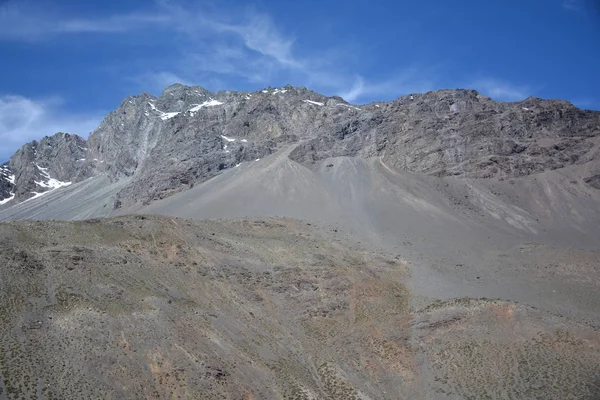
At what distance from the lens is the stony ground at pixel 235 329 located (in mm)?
33438

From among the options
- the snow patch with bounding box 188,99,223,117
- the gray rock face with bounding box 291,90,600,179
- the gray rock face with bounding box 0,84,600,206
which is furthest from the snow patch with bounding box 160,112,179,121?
the gray rock face with bounding box 291,90,600,179

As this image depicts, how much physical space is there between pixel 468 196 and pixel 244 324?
66.1m

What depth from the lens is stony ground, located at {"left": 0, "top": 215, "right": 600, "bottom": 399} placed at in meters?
33.4

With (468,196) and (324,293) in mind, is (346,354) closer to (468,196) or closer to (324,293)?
(324,293)

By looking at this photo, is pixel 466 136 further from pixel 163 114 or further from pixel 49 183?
pixel 49 183

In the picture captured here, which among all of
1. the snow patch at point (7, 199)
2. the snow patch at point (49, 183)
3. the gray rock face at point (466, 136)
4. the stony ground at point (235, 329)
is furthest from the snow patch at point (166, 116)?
the stony ground at point (235, 329)

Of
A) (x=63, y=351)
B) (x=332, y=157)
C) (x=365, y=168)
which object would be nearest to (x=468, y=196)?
(x=365, y=168)

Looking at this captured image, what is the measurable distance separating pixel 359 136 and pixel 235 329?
85738 mm

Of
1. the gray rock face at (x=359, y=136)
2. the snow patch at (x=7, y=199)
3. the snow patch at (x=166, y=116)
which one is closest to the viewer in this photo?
the gray rock face at (x=359, y=136)

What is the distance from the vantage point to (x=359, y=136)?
12281cm

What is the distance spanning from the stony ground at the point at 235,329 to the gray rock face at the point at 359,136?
6097cm

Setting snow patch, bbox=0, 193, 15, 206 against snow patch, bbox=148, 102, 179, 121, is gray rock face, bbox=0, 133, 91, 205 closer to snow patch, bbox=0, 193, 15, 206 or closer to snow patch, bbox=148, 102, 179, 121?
snow patch, bbox=0, 193, 15, 206

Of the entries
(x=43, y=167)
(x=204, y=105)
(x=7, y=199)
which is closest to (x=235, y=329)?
(x=204, y=105)

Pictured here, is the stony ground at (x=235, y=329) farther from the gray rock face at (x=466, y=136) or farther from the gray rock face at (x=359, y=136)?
the gray rock face at (x=359, y=136)
